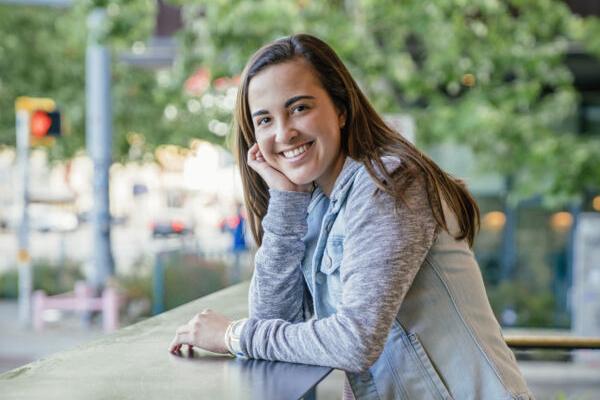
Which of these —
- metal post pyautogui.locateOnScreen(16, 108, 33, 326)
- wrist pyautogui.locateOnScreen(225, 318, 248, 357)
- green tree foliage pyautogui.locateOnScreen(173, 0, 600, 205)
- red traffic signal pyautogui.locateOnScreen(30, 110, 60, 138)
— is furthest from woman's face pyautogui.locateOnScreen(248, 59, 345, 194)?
metal post pyautogui.locateOnScreen(16, 108, 33, 326)

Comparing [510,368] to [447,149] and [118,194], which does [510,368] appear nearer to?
[447,149]

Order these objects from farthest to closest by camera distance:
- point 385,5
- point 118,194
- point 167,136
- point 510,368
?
point 118,194 < point 167,136 < point 385,5 < point 510,368

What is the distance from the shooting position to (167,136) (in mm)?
17219

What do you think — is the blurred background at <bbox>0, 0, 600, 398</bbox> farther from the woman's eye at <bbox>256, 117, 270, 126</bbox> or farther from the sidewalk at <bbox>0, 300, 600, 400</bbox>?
the woman's eye at <bbox>256, 117, 270, 126</bbox>

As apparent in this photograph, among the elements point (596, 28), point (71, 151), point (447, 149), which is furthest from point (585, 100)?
point (71, 151)

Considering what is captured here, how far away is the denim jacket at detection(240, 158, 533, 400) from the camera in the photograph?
74.8 inches

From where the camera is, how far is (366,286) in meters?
1.90

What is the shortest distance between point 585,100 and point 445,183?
12.5 m

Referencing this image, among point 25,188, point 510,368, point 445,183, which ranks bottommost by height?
point 25,188

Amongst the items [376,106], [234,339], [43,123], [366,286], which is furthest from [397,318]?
[43,123]

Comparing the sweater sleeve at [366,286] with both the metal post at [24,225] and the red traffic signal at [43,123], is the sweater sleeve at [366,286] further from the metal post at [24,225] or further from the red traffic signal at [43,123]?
the metal post at [24,225]

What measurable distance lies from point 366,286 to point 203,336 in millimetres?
421

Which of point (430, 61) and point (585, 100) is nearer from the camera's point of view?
point (430, 61)

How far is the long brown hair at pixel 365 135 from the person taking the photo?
2016 millimetres
